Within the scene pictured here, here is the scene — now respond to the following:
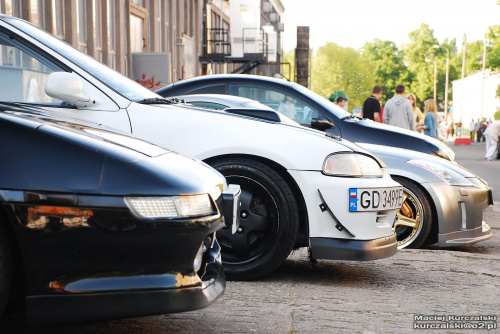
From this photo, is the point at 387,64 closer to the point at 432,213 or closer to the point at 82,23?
the point at 82,23

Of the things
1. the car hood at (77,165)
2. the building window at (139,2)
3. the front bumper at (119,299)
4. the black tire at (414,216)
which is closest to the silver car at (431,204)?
the black tire at (414,216)

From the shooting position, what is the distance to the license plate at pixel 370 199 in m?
5.10

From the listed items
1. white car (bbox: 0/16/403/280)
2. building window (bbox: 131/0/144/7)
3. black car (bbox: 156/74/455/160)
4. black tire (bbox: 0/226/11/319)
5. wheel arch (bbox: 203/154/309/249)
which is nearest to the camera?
black tire (bbox: 0/226/11/319)

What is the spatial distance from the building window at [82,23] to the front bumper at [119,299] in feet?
53.8

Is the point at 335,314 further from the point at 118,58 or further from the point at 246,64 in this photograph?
the point at 246,64

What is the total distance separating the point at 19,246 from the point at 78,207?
0.88ft

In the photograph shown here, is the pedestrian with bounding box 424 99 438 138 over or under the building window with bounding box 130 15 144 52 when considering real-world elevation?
under

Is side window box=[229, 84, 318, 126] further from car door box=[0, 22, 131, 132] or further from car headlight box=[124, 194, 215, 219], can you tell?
car headlight box=[124, 194, 215, 219]

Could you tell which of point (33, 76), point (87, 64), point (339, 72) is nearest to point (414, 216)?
point (87, 64)

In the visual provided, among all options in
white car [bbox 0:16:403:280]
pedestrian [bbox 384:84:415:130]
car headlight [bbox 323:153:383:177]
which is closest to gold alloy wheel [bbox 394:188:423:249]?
white car [bbox 0:16:403:280]

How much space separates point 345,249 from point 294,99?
11.3ft

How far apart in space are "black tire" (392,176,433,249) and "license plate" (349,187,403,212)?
6.04ft

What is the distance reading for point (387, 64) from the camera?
11300cm

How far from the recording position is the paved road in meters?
4.15
